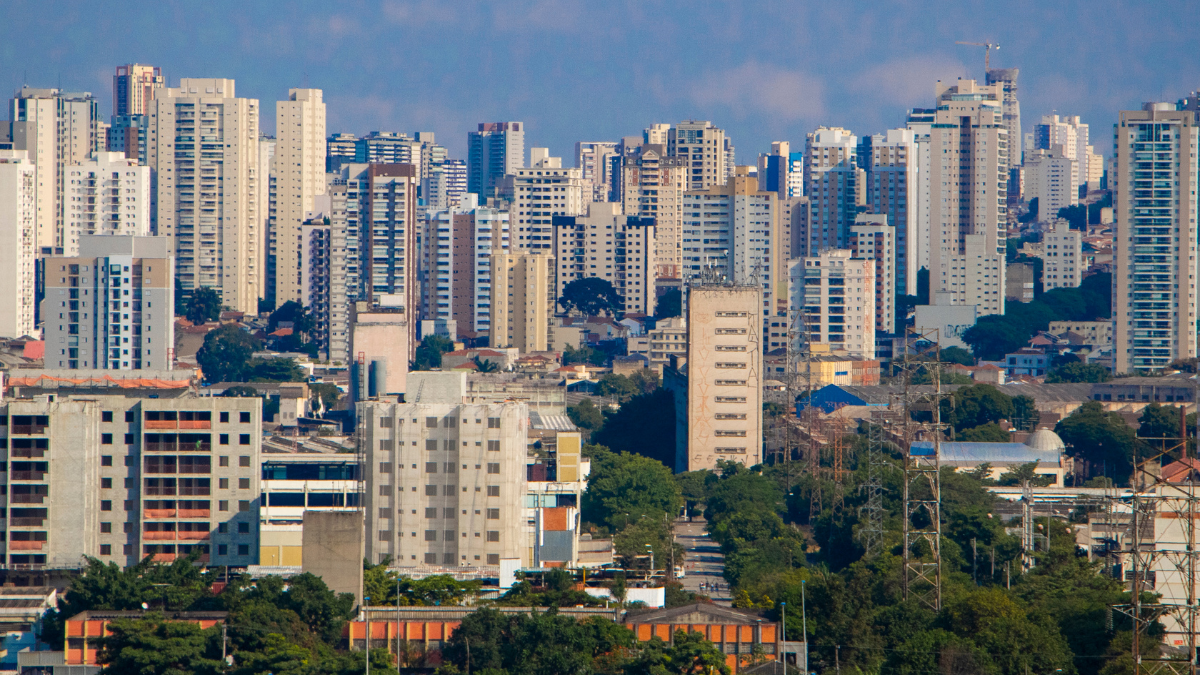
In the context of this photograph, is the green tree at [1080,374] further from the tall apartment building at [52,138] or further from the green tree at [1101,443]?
the tall apartment building at [52,138]

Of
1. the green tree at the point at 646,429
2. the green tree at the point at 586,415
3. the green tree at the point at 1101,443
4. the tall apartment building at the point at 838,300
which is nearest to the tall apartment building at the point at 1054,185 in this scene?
the tall apartment building at the point at 838,300

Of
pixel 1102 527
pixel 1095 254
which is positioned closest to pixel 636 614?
pixel 1102 527

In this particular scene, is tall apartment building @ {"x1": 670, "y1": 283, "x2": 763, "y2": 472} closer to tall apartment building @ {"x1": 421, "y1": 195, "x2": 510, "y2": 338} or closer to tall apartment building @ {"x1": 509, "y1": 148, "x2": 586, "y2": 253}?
tall apartment building @ {"x1": 421, "y1": 195, "x2": 510, "y2": 338}

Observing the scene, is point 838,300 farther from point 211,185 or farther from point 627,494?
point 627,494

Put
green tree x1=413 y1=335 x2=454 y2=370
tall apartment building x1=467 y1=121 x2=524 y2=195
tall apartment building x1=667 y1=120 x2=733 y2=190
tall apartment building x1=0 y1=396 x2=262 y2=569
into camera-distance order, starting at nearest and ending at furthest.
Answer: tall apartment building x1=0 y1=396 x2=262 y2=569 → green tree x1=413 y1=335 x2=454 y2=370 → tall apartment building x1=667 y1=120 x2=733 y2=190 → tall apartment building x1=467 y1=121 x2=524 y2=195

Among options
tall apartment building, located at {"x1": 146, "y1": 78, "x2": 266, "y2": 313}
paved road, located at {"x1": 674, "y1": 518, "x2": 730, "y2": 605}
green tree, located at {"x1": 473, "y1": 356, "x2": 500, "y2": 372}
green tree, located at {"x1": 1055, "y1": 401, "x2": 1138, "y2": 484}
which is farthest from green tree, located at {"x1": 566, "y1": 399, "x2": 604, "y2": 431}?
tall apartment building, located at {"x1": 146, "y1": 78, "x2": 266, "y2": 313}

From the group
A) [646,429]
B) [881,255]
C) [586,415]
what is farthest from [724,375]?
[881,255]

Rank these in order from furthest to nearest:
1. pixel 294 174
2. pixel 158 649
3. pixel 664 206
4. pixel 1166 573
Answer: pixel 664 206, pixel 294 174, pixel 1166 573, pixel 158 649

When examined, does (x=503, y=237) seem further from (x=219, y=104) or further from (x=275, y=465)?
(x=275, y=465)
